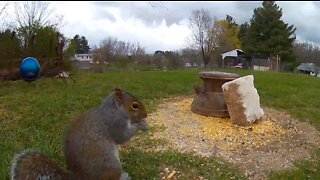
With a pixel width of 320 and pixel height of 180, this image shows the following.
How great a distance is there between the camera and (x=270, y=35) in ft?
110

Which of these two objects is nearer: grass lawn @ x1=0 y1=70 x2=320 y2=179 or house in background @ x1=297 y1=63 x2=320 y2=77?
grass lawn @ x1=0 y1=70 x2=320 y2=179

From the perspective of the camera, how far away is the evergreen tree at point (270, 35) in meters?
32.7

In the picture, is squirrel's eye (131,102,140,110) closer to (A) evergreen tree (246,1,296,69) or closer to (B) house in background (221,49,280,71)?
(B) house in background (221,49,280,71)

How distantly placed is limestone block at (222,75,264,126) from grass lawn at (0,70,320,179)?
1.25 meters

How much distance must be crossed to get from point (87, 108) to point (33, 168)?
3.91 m

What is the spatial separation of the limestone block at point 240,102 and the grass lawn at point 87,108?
1.25 meters

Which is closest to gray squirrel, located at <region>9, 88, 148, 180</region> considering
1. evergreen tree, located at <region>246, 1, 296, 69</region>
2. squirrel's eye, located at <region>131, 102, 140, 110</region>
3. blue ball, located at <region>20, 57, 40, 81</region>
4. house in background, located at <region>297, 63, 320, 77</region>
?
squirrel's eye, located at <region>131, 102, 140, 110</region>

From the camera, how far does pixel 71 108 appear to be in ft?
20.9

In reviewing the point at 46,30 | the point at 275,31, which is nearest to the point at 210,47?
the point at 275,31

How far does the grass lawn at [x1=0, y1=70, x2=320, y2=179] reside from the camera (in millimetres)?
4016

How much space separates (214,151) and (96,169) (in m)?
2.19

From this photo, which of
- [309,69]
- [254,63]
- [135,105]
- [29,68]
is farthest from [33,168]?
[309,69]

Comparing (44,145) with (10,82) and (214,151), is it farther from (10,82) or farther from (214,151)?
(10,82)

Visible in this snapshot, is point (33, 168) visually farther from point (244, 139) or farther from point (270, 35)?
point (270, 35)
